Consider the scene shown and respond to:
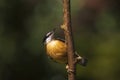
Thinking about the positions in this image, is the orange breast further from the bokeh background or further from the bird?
the bokeh background

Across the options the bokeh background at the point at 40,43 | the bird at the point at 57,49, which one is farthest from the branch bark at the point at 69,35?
the bokeh background at the point at 40,43

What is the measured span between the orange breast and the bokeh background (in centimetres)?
239

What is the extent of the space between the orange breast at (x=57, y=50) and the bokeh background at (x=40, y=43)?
94.2 inches

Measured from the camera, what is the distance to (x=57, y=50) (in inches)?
31.9

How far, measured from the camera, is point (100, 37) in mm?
3648

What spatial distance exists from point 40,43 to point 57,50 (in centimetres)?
258

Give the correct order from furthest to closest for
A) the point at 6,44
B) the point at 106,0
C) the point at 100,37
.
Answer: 1. the point at 106,0
2. the point at 100,37
3. the point at 6,44

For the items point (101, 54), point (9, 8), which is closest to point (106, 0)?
point (101, 54)

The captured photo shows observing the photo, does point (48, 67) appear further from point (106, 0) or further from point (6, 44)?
point (106, 0)

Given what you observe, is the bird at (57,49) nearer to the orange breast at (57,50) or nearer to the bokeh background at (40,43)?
the orange breast at (57,50)

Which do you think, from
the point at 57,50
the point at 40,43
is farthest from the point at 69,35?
the point at 40,43

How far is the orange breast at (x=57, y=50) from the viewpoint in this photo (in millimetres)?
797

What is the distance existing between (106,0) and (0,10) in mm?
1129

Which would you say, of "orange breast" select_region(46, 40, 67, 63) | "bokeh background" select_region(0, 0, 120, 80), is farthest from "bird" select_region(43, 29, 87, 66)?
"bokeh background" select_region(0, 0, 120, 80)
